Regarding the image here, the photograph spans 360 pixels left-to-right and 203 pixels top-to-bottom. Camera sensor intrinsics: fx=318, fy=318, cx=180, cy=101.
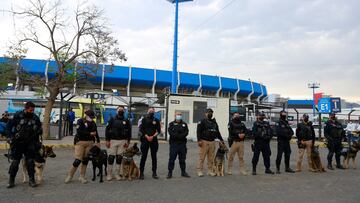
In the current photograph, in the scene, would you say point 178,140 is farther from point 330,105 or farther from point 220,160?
point 330,105

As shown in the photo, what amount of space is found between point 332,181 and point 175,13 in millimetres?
32368

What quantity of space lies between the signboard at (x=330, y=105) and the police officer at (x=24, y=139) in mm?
18817

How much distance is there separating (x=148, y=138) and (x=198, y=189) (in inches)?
78.9

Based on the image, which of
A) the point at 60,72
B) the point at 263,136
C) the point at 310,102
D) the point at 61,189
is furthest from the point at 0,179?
the point at 310,102

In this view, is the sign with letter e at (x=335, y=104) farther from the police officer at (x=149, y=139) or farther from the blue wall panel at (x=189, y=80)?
the blue wall panel at (x=189, y=80)

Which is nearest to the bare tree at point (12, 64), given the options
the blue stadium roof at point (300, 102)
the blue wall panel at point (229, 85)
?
the blue wall panel at point (229, 85)

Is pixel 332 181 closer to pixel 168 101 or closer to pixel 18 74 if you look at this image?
pixel 168 101

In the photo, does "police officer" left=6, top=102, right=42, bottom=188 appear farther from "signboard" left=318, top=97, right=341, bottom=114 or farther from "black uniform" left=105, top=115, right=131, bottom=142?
"signboard" left=318, top=97, right=341, bottom=114

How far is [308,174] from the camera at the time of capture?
9305mm

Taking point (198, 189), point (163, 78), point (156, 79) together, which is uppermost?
point (163, 78)

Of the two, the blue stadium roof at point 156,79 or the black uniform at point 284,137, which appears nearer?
the black uniform at point 284,137

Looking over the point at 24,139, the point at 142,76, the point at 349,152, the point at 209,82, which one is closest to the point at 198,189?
the point at 24,139

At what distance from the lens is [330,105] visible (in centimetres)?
2080

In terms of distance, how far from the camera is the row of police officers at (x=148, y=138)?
22.5ft
